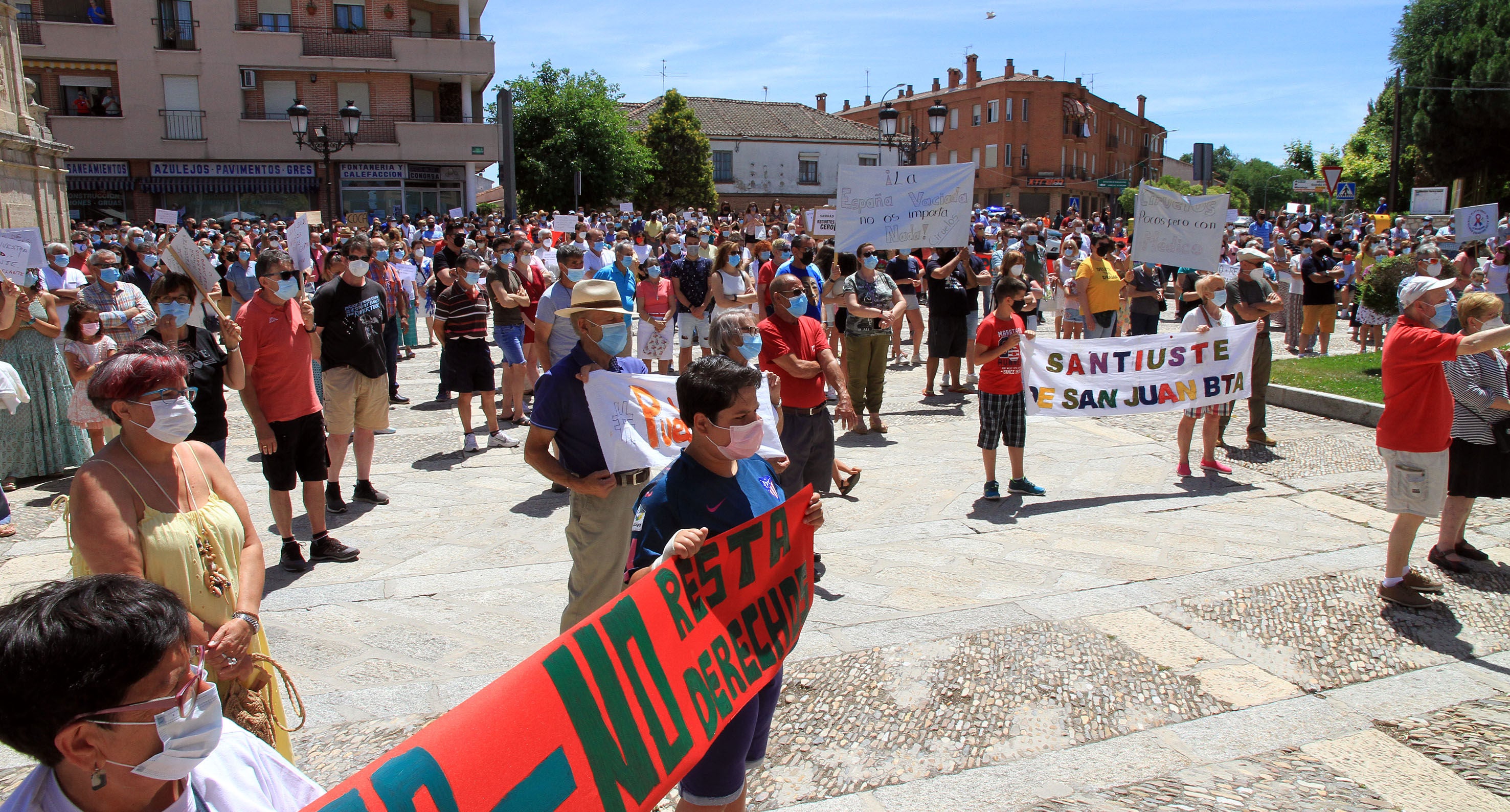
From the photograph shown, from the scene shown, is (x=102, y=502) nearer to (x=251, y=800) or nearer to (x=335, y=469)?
(x=251, y=800)

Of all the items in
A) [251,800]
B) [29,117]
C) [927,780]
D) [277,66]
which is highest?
[277,66]

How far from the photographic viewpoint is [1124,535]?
6566mm

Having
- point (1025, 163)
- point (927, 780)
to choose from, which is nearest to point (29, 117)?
point (927, 780)

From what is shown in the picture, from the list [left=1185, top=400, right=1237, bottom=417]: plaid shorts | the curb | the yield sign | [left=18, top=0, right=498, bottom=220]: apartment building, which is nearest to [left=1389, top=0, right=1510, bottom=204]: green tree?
the yield sign

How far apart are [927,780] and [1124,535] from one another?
343 cm

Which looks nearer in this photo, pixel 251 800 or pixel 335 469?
pixel 251 800

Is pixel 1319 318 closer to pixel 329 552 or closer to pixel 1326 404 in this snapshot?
pixel 1326 404

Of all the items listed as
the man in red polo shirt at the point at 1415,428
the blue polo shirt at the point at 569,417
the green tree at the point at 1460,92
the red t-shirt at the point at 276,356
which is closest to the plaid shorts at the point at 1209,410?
the man in red polo shirt at the point at 1415,428

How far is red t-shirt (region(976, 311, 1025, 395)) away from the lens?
7297 mm

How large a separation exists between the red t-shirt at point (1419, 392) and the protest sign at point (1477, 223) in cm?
1464

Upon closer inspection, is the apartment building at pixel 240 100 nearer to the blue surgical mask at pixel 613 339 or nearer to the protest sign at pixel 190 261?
the protest sign at pixel 190 261

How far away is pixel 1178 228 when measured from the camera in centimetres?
1052

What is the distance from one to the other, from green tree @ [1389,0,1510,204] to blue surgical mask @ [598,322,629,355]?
150 feet

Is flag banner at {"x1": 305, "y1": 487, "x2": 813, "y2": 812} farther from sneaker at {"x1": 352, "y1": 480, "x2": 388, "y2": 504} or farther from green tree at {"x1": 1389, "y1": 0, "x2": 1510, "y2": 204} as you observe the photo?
green tree at {"x1": 1389, "y1": 0, "x2": 1510, "y2": 204}
